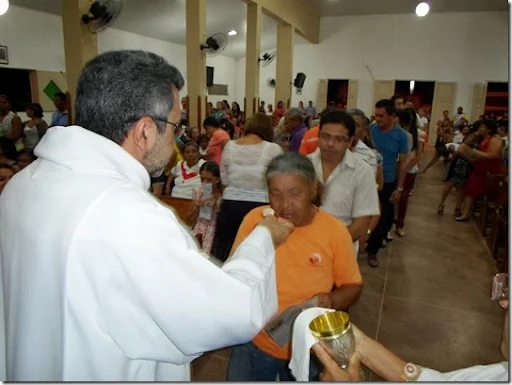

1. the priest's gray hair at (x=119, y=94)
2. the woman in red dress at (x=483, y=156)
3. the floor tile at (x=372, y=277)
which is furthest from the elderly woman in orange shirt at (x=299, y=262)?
the woman in red dress at (x=483, y=156)

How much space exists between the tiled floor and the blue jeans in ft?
2.56

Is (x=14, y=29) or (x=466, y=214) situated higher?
(x=14, y=29)

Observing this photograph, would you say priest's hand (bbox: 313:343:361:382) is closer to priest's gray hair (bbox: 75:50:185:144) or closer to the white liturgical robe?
the white liturgical robe

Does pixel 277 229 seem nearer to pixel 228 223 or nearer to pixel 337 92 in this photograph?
pixel 228 223

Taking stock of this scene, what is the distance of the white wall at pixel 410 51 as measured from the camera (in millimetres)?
12820

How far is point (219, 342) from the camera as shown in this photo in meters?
0.87

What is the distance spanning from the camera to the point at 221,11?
35.1ft

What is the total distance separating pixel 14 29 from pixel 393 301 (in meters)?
9.09

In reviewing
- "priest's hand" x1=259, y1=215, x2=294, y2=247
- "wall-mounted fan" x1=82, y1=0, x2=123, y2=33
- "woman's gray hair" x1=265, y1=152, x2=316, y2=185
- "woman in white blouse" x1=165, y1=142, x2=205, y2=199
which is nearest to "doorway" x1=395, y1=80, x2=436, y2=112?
"wall-mounted fan" x1=82, y1=0, x2=123, y2=33

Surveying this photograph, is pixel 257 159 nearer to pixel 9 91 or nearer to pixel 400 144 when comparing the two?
pixel 400 144

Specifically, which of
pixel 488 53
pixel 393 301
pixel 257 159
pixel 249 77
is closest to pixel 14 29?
pixel 249 77

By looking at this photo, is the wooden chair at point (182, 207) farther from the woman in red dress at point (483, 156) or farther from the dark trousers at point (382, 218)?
the woman in red dress at point (483, 156)

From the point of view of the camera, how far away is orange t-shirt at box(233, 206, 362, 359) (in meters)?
1.48

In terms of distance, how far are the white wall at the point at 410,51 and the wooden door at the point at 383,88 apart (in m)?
0.17
